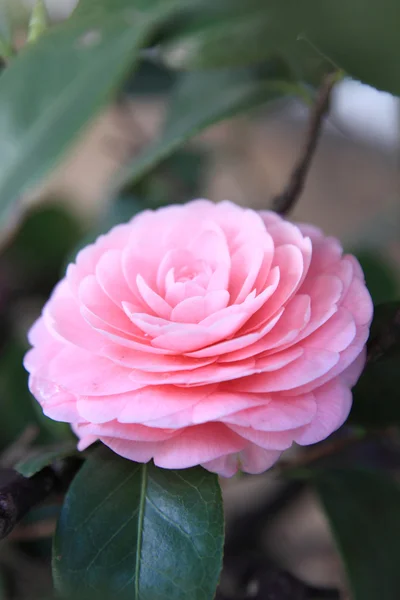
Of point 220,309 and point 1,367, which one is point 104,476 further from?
point 1,367

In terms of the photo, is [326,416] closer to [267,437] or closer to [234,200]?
[267,437]

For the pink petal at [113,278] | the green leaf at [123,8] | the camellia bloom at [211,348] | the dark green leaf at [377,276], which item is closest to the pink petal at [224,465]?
the camellia bloom at [211,348]

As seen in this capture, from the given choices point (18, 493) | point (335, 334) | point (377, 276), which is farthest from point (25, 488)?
point (377, 276)

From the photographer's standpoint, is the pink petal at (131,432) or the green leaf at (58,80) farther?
the green leaf at (58,80)

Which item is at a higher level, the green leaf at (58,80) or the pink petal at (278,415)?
the green leaf at (58,80)

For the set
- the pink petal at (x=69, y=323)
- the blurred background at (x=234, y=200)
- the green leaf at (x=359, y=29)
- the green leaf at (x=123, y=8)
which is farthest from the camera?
the blurred background at (x=234, y=200)

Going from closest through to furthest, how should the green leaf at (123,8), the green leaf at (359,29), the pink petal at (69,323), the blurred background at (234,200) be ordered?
the green leaf at (359,29)
the pink petal at (69,323)
the green leaf at (123,8)
the blurred background at (234,200)

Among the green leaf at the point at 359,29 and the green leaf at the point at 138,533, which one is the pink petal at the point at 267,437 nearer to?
the green leaf at the point at 138,533

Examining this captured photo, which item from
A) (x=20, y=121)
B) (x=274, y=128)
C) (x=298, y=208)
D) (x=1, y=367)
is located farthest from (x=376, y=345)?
(x=274, y=128)
